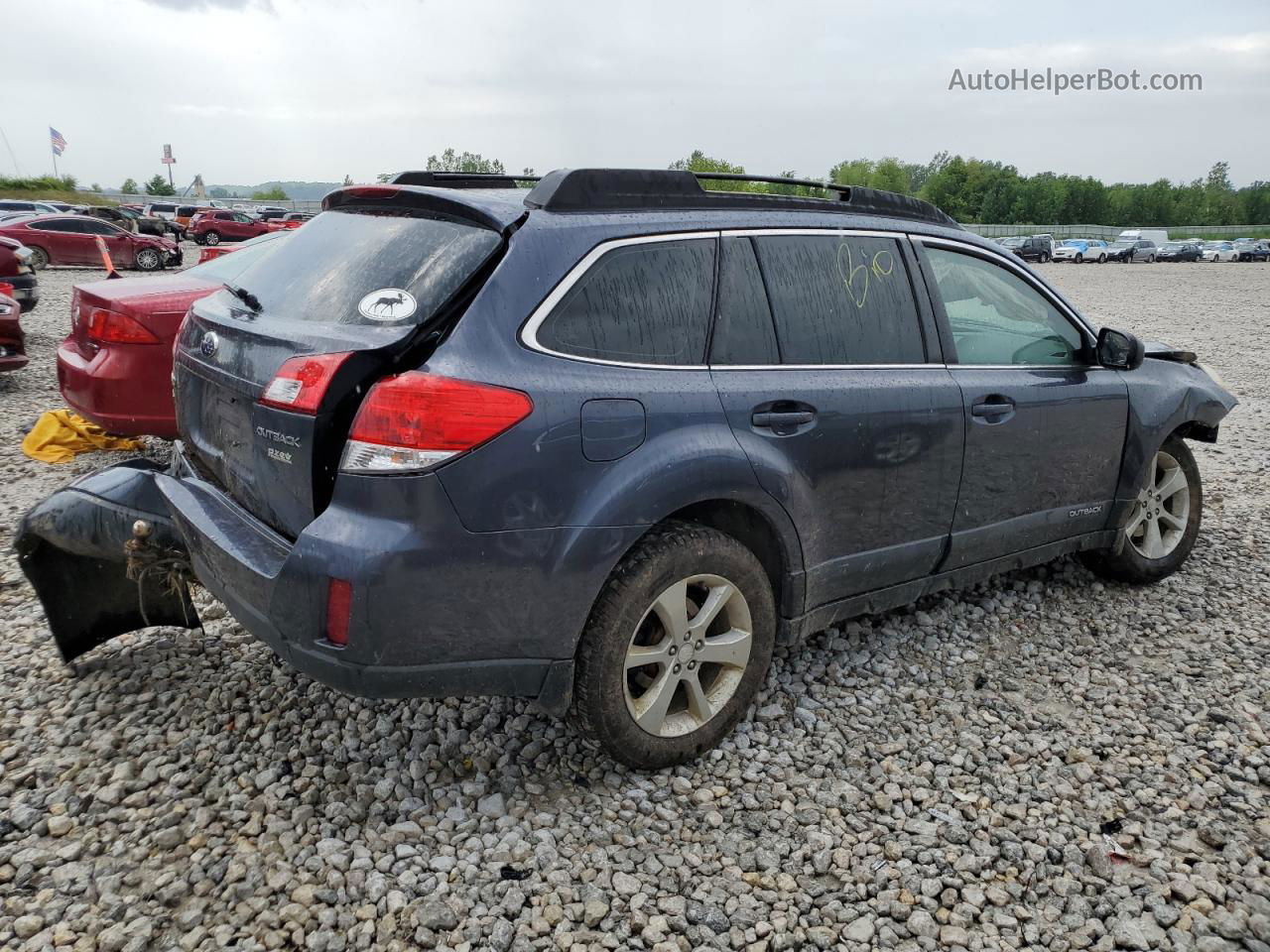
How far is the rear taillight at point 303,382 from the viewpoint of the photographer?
8.47 ft

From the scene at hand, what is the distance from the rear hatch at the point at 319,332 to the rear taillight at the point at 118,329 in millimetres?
2429

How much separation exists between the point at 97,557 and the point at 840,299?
2.80 m

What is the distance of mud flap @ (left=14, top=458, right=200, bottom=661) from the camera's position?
10.9 feet

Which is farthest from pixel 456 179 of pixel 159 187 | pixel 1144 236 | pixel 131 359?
pixel 159 187

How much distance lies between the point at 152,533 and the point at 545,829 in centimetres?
167

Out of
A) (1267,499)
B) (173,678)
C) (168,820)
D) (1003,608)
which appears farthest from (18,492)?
(1267,499)

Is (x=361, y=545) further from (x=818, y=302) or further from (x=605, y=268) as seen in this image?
(x=818, y=302)

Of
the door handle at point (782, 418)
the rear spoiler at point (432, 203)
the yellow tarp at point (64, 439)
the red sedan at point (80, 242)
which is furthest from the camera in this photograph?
the red sedan at point (80, 242)

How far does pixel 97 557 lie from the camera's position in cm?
341

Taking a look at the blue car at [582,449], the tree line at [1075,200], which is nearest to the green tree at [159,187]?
the tree line at [1075,200]

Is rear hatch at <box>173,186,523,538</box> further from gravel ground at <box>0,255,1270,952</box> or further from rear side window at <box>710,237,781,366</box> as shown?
gravel ground at <box>0,255,1270,952</box>

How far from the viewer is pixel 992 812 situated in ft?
9.87

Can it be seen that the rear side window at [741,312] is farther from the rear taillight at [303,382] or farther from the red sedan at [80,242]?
the red sedan at [80,242]

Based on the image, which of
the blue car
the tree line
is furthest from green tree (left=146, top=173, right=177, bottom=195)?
the blue car
